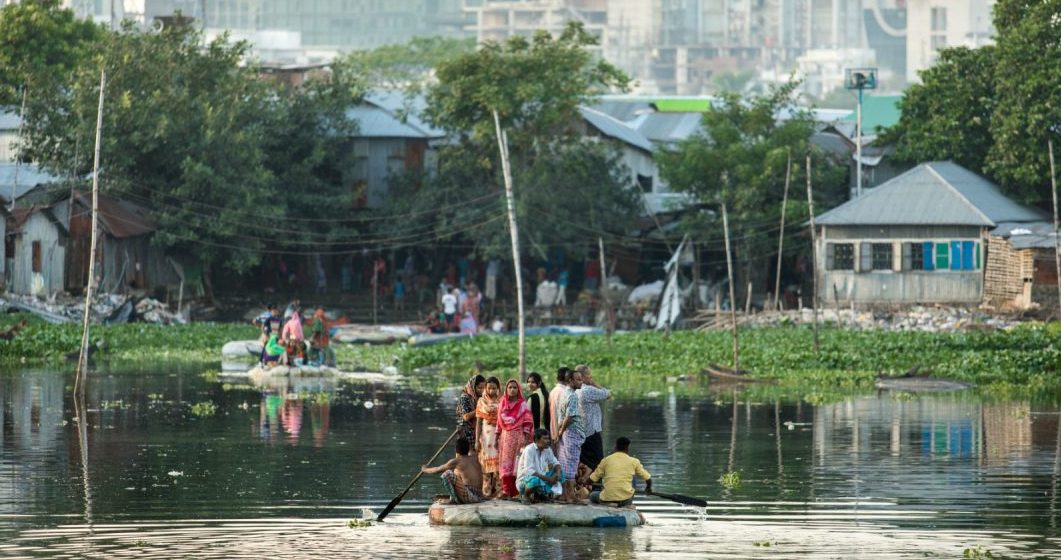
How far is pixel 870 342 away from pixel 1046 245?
7108 millimetres

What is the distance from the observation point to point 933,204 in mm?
48500

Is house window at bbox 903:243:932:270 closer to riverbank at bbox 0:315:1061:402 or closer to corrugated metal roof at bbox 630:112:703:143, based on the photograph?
riverbank at bbox 0:315:1061:402

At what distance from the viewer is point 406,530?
1931cm

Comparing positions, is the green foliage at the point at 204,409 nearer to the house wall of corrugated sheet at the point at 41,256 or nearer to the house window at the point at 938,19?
the house wall of corrugated sheet at the point at 41,256

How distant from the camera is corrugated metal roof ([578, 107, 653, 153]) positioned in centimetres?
5528

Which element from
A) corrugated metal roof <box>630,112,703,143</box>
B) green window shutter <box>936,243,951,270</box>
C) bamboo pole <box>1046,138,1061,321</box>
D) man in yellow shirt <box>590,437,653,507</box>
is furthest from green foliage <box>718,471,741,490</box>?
corrugated metal roof <box>630,112,703,143</box>

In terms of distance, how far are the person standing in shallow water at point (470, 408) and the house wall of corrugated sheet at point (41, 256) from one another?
30.5 metres

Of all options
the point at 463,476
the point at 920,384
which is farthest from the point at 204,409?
the point at 920,384

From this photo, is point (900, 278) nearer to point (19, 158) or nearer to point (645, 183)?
point (645, 183)

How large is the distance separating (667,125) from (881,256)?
15.3 meters

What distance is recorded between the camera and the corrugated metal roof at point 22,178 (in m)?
50.9

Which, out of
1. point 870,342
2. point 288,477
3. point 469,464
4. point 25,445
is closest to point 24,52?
point 870,342

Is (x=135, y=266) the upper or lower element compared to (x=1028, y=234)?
lower

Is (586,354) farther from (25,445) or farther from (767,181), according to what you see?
(25,445)
